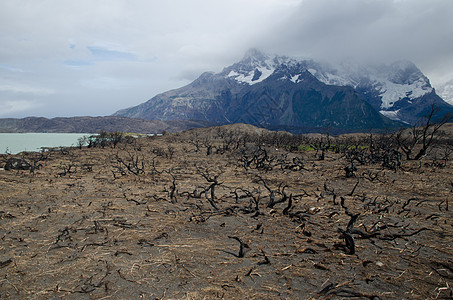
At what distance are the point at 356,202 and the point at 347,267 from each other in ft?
13.9

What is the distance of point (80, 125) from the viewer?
127938 mm

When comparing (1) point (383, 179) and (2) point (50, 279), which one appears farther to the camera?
(1) point (383, 179)

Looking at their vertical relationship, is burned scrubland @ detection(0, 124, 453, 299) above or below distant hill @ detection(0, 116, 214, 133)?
below

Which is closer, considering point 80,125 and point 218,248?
point 218,248

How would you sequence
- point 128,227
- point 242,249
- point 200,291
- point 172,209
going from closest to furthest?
point 200,291 → point 242,249 → point 128,227 → point 172,209

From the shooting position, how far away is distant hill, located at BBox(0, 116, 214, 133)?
117 m

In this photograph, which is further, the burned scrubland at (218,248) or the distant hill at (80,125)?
the distant hill at (80,125)

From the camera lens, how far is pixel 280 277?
359 centimetres

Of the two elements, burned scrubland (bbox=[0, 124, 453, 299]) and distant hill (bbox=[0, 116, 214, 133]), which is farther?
distant hill (bbox=[0, 116, 214, 133])

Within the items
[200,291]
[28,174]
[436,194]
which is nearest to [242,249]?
[200,291]

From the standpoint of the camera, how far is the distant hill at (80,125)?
4592 inches

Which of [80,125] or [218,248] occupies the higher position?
[80,125]

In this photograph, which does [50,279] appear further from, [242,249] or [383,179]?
[383,179]

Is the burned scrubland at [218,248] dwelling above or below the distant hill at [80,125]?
below
